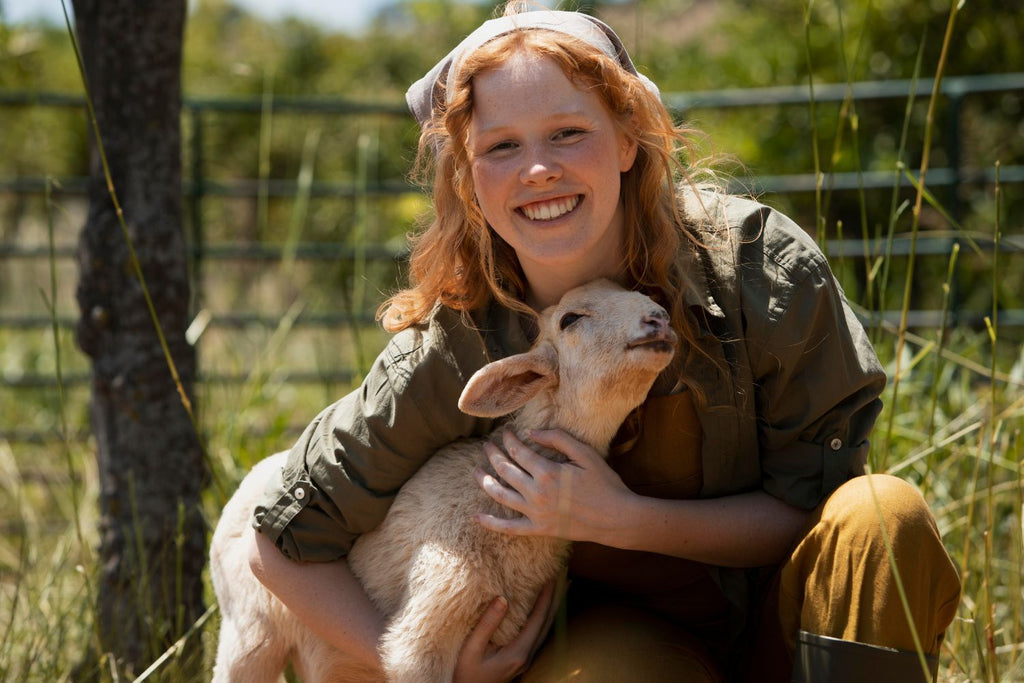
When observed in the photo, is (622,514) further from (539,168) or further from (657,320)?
(539,168)

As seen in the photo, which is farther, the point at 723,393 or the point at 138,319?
the point at 138,319

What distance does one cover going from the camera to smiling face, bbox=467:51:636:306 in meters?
2.30

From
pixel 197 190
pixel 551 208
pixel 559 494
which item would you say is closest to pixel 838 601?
pixel 559 494

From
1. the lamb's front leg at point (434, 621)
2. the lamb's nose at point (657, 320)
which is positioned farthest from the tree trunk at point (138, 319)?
the lamb's nose at point (657, 320)

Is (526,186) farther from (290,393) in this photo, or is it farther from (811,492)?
(290,393)

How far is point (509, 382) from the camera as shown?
2.36m

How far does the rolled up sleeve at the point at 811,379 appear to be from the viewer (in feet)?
7.65

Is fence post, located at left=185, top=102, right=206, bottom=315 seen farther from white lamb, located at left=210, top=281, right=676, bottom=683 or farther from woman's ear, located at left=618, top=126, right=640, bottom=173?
woman's ear, located at left=618, top=126, right=640, bottom=173

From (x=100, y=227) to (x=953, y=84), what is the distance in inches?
159

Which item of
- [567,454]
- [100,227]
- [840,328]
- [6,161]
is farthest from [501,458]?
[6,161]

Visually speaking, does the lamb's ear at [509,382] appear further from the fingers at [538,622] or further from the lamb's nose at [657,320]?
the fingers at [538,622]

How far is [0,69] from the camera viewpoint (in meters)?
6.15

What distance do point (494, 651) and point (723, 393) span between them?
74cm

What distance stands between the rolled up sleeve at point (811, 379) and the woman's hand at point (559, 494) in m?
0.37
